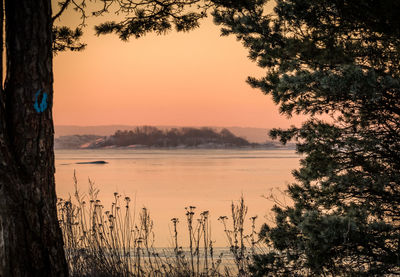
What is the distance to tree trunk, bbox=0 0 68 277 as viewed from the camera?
430cm

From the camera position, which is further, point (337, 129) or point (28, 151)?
point (337, 129)

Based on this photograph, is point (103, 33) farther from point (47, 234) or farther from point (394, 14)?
point (394, 14)

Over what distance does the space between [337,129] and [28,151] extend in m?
3.36

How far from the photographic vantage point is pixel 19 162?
4.45 metres

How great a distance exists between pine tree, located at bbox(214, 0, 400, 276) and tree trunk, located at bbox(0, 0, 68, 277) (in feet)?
7.46

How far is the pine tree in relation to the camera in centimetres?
486

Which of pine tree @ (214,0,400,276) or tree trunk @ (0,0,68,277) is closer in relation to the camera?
tree trunk @ (0,0,68,277)

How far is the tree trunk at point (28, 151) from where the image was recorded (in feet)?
14.1

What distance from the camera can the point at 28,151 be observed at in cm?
446

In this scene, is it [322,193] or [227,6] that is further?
[227,6]

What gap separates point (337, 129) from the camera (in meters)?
5.41

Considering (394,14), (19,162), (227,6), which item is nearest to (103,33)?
(227,6)

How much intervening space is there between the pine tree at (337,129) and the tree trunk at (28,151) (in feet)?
7.46

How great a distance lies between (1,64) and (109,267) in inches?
127
